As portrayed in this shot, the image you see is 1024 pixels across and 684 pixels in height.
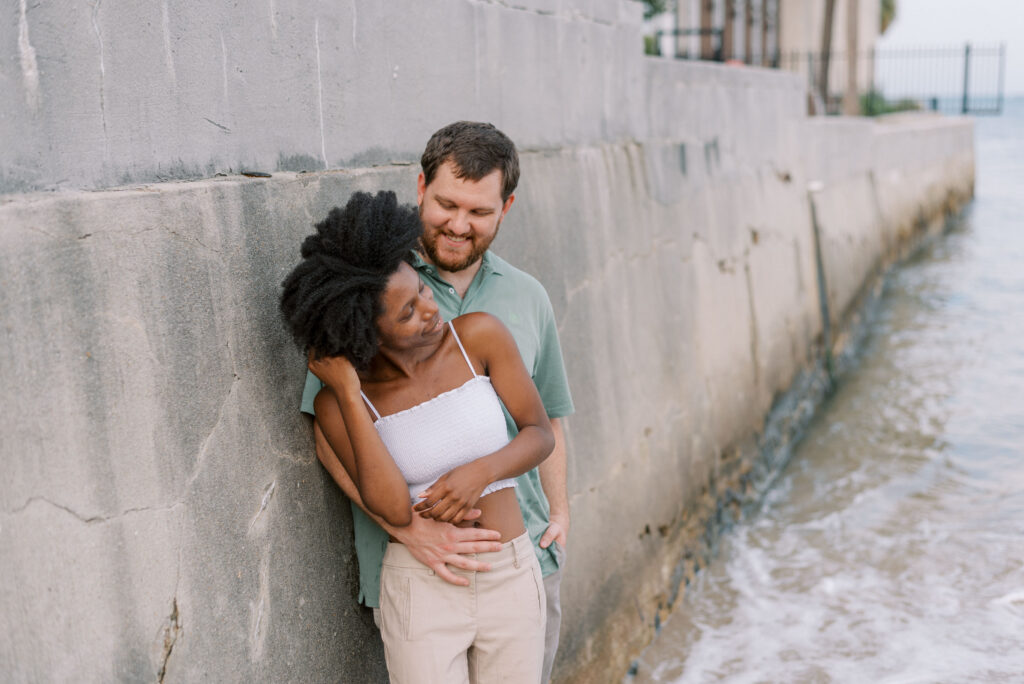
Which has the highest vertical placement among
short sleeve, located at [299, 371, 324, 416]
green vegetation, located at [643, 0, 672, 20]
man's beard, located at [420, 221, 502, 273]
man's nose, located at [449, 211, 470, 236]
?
green vegetation, located at [643, 0, 672, 20]

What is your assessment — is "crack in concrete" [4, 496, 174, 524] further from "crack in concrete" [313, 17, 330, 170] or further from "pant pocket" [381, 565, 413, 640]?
"crack in concrete" [313, 17, 330, 170]

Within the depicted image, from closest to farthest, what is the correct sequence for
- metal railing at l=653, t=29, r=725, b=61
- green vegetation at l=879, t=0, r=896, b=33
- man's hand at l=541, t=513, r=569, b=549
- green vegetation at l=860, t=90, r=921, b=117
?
man's hand at l=541, t=513, r=569, b=549 < metal railing at l=653, t=29, r=725, b=61 < green vegetation at l=860, t=90, r=921, b=117 < green vegetation at l=879, t=0, r=896, b=33

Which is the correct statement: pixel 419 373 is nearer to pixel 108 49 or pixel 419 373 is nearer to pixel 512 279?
pixel 512 279

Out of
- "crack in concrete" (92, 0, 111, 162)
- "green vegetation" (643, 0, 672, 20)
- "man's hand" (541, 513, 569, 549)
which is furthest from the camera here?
"green vegetation" (643, 0, 672, 20)

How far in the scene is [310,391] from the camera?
7.73ft

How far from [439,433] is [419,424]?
5 cm

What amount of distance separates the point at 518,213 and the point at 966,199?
20.9 meters

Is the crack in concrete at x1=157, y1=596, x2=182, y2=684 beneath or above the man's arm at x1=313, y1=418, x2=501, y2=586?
beneath

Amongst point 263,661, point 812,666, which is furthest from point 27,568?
point 812,666

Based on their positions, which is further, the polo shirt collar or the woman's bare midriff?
the polo shirt collar

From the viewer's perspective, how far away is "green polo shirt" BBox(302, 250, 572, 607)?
98.7 inches

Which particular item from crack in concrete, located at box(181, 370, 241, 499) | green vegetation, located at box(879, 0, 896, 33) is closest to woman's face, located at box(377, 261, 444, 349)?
crack in concrete, located at box(181, 370, 241, 499)

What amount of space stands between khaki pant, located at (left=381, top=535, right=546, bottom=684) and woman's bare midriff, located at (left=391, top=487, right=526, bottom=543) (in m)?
0.03

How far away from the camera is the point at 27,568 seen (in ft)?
5.79
